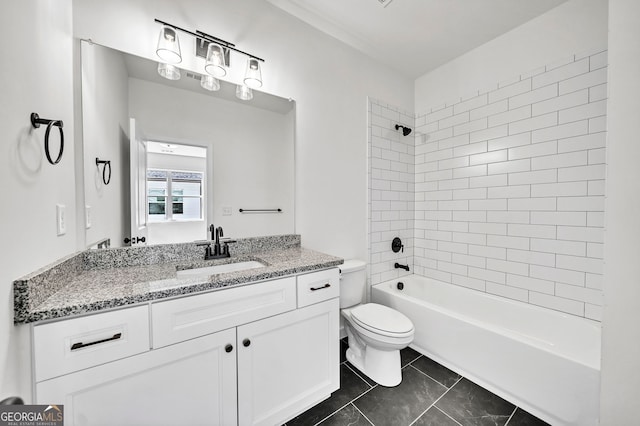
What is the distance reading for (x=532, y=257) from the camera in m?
1.89

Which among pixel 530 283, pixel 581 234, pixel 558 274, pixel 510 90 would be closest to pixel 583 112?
pixel 510 90

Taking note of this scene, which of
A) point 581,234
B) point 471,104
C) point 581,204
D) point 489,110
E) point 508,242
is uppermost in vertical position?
point 471,104

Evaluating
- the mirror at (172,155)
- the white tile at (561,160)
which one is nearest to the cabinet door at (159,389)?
the mirror at (172,155)

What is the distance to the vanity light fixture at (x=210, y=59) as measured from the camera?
4.21ft

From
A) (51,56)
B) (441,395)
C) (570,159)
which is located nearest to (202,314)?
(51,56)

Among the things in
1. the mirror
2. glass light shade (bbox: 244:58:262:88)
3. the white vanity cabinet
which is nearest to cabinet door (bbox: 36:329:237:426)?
the white vanity cabinet

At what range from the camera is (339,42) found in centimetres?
207

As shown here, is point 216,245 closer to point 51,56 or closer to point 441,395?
point 51,56

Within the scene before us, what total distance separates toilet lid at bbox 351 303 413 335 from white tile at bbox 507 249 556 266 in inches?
43.6

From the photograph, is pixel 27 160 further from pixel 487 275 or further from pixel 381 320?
pixel 487 275

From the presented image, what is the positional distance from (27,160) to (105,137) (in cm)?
53

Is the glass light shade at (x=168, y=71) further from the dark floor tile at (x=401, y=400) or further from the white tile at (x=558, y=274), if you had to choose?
the white tile at (x=558, y=274)

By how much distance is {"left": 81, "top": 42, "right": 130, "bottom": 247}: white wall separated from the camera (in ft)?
3.76

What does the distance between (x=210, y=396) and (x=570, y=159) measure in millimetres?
2673
